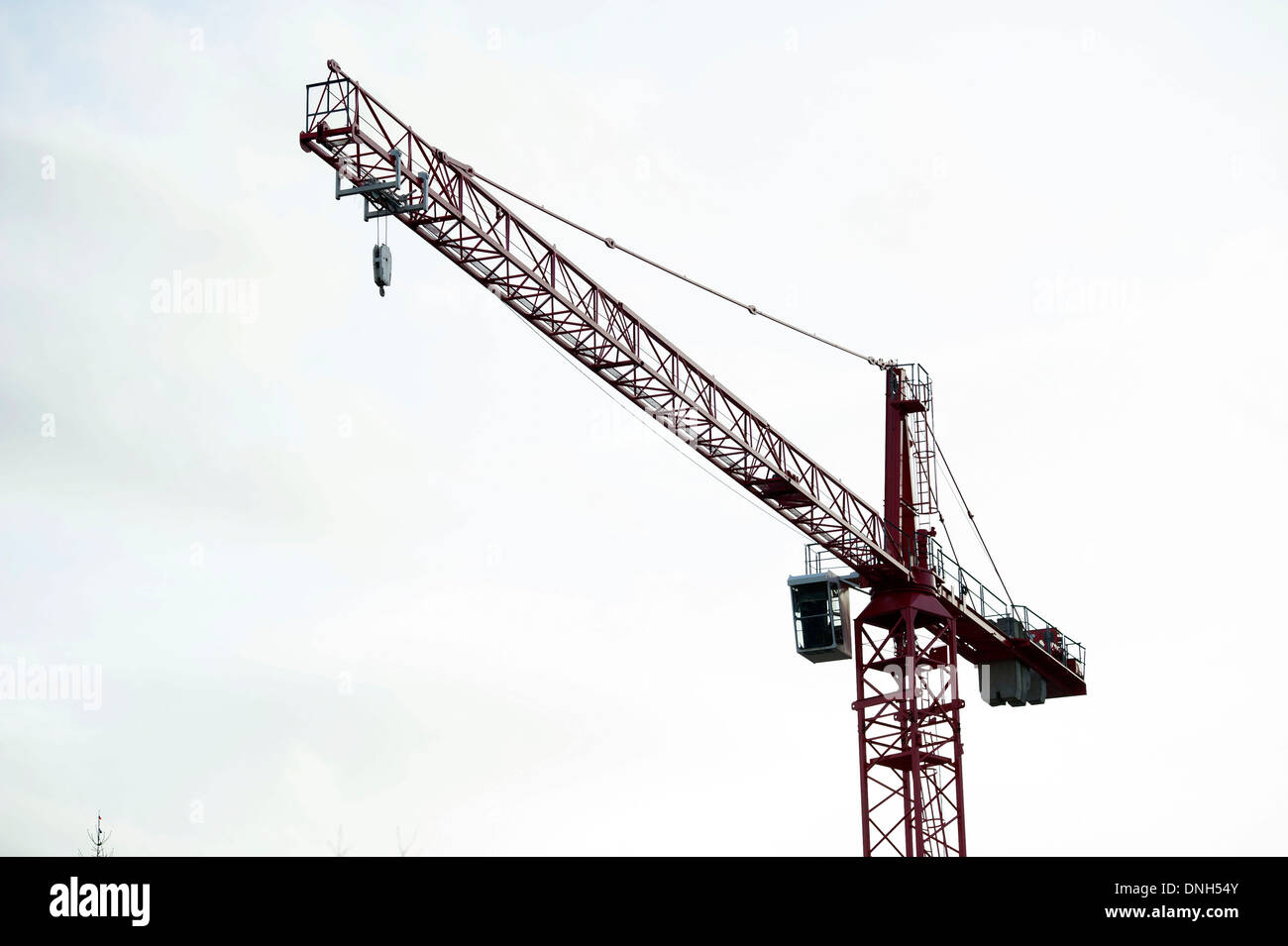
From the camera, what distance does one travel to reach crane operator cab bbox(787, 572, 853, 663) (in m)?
70.8

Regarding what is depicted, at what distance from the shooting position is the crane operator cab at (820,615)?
70.8 metres

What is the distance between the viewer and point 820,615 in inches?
2788

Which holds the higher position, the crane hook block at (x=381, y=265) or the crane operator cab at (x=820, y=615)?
the crane hook block at (x=381, y=265)

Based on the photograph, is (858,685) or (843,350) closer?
(858,685)

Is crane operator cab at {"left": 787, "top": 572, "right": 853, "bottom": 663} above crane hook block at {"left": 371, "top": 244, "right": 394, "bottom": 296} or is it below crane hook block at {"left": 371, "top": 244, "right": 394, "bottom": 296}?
below

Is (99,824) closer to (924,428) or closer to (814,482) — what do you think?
(814,482)
